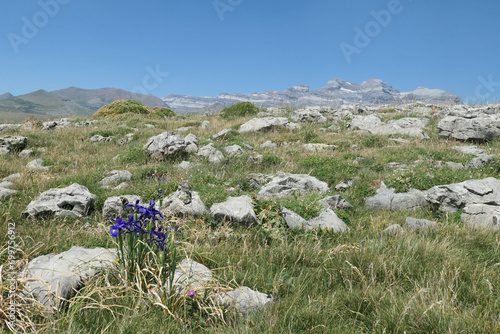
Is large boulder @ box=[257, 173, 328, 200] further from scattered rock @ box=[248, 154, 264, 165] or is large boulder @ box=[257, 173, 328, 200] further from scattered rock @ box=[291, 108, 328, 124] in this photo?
scattered rock @ box=[291, 108, 328, 124]

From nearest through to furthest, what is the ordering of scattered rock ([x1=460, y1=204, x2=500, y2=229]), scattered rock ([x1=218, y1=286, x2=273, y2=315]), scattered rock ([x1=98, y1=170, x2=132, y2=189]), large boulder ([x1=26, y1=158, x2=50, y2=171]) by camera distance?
scattered rock ([x1=218, y1=286, x2=273, y2=315]), scattered rock ([x1=460, y1=204, x2=500, y2=229]), scattered rock ([x1=98, y1=170, x2=132, y2=189]), large boulder ([x1=26, y1=158, x2=50, y2=171])

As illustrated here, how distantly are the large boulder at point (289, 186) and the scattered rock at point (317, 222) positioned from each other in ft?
4.37

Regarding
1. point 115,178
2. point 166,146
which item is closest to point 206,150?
point 166,146

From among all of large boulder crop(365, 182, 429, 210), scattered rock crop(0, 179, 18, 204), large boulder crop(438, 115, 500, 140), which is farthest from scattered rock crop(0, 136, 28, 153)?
large boulder crop(438, 115, 500, 140)

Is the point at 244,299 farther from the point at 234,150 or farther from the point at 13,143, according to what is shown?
the point at 13,143

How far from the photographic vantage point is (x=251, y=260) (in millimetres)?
3428

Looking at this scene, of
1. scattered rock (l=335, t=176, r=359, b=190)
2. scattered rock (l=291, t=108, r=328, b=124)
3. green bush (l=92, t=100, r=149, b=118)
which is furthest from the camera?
green bush (l=92, t=100, r=149, b=118)

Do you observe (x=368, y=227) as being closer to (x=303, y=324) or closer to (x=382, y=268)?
(x=382, y=268)

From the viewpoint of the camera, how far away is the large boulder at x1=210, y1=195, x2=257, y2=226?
4.80 meters

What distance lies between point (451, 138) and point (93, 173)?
16.3 meters

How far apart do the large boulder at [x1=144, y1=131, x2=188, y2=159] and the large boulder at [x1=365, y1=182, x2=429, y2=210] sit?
6797 millimetres

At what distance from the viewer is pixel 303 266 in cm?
342

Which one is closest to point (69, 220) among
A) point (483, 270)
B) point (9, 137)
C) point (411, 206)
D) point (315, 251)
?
point (315, 251)

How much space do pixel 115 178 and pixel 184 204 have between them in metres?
3.31
